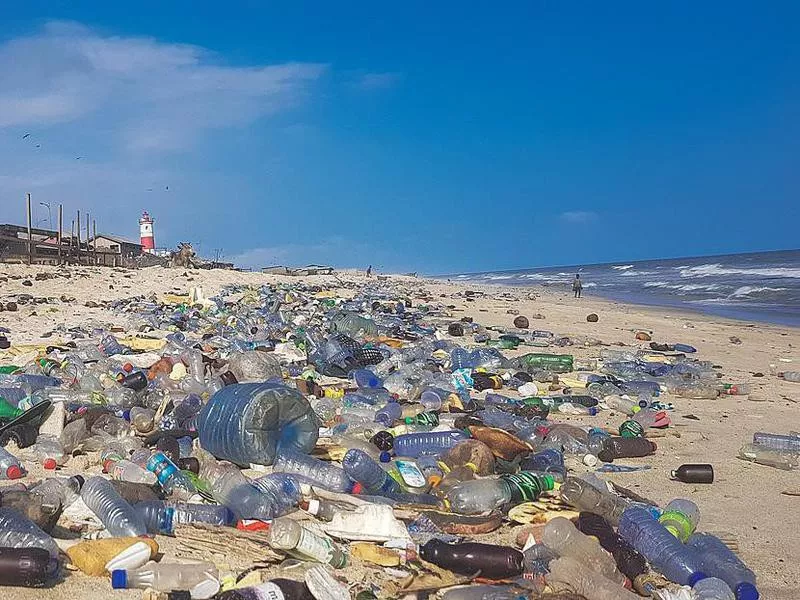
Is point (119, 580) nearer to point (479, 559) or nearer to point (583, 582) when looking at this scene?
point (479, 559)

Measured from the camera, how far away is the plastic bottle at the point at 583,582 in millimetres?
1983

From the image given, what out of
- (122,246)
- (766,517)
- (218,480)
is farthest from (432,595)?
(122,246)

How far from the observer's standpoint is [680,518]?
98.8 inches

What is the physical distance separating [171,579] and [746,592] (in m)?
1.80

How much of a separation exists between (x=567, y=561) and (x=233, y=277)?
71.8ft

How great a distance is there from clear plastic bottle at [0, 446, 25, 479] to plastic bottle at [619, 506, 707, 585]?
261cm

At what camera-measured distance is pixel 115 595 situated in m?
1.90

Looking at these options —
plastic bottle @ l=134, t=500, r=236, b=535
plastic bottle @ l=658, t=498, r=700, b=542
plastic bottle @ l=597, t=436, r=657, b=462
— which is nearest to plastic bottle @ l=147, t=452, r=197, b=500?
plastic bottle @ l=134, t=500, r=236, b=535

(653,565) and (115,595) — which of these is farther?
(653,565)

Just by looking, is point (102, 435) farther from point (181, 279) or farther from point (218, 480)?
point (181, 279)

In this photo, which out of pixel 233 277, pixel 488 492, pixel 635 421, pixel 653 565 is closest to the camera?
pixel 653 565

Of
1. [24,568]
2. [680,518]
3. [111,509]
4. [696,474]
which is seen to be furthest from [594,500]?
[24,568]

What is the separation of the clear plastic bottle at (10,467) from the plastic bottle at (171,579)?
122cm

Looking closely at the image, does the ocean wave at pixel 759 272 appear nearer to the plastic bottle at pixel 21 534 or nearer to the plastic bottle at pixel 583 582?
the plastic bottle at pixel 583 582
